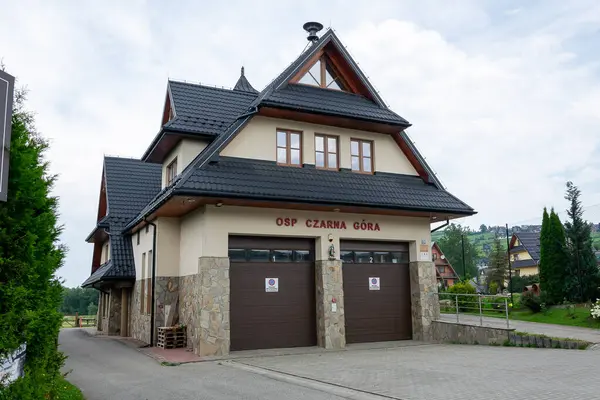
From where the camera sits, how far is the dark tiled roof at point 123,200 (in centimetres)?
2166

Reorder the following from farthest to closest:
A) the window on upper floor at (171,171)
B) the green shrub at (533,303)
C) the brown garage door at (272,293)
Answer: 1. the green shrub at (533,303)
2. the window on upper floor at (171,171)
3. the brown garage door at (272,293)

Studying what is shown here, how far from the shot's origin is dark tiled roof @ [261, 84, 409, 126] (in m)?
16.1

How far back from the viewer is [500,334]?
1538 centimetres

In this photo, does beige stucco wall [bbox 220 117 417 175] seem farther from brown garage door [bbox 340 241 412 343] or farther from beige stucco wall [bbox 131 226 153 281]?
beige stucco wall [bbox 131 226 153 281]

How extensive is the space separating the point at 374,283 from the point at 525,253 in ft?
170

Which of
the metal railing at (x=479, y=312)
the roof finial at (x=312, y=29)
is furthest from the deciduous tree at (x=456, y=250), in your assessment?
the roof finial at (x=312, y=29)

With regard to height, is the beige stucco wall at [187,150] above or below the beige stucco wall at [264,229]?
above

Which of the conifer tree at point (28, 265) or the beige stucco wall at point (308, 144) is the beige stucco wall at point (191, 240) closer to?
the beige stucco wall at point (308, 144)

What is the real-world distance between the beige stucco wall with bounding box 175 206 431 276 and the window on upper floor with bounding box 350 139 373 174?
1791 mm

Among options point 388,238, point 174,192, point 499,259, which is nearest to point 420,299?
point 388,238

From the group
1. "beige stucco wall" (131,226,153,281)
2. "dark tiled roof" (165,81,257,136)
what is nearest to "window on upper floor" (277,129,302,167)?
"dark tiled roof" (165,81,257,136)

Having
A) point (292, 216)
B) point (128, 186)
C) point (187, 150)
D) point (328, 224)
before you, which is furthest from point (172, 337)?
point (128, 186)

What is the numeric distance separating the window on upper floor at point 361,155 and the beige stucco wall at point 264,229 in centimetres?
179

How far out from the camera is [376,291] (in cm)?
1728
